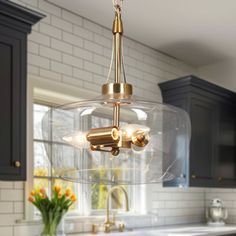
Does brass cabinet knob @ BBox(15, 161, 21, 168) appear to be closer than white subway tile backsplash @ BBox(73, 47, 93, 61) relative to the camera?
Yes

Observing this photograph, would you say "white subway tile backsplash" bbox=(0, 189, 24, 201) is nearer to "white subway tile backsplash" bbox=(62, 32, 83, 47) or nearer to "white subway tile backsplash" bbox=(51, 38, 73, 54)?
"white subway tile backsplash" bbox=(51, 38, 73, 54)

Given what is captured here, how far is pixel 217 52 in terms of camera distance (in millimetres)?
4617

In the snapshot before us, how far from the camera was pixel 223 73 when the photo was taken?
493cm

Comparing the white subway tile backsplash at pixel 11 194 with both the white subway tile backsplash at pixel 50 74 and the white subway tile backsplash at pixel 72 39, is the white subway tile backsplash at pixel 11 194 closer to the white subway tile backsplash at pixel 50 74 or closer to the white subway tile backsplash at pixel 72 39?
the white subway tile backsplash at pixel 50 74

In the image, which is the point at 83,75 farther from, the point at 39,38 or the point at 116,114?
the point at 116,114

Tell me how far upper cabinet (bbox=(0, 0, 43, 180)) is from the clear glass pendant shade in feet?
3.83

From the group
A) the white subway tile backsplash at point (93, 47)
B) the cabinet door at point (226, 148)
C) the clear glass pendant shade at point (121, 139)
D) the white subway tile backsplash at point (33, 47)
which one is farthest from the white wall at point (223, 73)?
the clear glass pendant shade at point (121, 139)

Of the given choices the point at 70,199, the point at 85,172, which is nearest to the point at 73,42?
the point at 70,199

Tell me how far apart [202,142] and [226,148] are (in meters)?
0.43

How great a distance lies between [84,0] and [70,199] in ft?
4.89

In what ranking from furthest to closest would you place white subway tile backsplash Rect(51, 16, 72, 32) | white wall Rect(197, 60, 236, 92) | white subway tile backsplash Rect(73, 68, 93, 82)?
white wall Rect(197, 60, 236, 92), white subway tile backsplash Rect(73, 68, 93, 82), white subway tile backsplash Rect(51, 16, 72, 32)

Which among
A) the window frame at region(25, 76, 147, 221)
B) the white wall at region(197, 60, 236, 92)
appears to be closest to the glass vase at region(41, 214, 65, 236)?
the window frame at region(25, 76, 147, 221)

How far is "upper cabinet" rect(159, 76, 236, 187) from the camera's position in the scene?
4156mm

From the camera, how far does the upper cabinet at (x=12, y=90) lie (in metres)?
2.49
